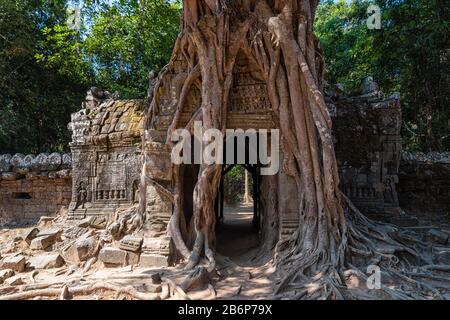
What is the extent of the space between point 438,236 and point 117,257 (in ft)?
15.6

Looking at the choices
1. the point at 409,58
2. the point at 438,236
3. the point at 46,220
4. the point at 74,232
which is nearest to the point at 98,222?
the point at 74,232

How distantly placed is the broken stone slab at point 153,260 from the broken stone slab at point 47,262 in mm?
1326

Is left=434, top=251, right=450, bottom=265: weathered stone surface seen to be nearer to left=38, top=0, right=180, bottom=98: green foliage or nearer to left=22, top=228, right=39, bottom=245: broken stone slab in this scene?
left=22, top=228, right=39, bottom=245: broken stone slab

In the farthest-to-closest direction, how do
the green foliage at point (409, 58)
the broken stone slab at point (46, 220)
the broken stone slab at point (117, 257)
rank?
the green foliage at point (409, 58)
the broken stone slab at point (46, 220)
the broken stone slab at point (117, 257)

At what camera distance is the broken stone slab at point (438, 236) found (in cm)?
485

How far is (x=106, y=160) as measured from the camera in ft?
19.8

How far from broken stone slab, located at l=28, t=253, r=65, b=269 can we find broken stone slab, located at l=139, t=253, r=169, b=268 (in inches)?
52.2

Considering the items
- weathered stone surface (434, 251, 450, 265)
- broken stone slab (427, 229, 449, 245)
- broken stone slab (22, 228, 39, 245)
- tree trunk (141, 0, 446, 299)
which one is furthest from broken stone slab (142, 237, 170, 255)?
broken stone slab (427, 229, 449, 245)

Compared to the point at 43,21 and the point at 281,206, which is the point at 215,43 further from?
the point at 43,21

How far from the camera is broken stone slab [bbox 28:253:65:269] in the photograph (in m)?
4.63

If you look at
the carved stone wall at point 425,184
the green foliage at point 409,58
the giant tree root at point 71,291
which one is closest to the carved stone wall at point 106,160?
the giant tree root at point 71,291

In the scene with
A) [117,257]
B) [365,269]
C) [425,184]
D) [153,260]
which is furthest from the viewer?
[425,184]

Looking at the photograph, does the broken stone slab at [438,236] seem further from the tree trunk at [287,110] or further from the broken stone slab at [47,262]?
the broken stone slab at [47,262]

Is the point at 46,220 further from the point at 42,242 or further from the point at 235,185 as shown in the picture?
the point at 235,185
